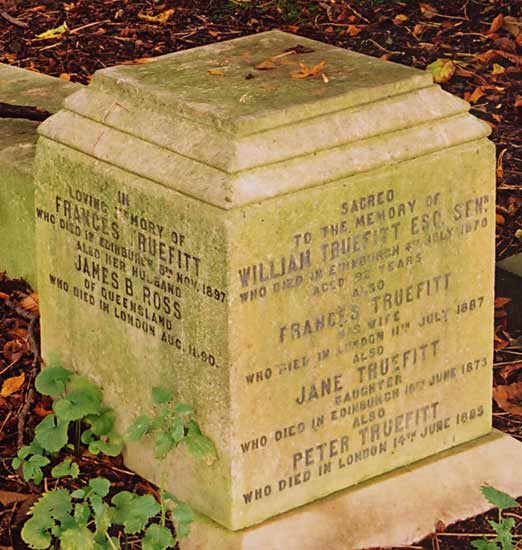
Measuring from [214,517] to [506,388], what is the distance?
56.4 inches

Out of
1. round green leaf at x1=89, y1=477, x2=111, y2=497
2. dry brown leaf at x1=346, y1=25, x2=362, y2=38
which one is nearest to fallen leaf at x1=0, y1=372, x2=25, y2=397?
round green leaf at x1=89, y1=477, x2=111, y2=497

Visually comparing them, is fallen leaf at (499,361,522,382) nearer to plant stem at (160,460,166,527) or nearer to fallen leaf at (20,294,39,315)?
plant stem at (160,460,166,527)

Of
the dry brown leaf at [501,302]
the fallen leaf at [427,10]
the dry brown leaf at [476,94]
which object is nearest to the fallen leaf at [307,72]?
the dry brown leaf at [501,302]

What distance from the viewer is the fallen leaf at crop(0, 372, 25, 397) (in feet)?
18.5

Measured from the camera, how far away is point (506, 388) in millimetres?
5824

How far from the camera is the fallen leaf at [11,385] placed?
222 inches

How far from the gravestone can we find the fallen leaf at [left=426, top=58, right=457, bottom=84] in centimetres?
292

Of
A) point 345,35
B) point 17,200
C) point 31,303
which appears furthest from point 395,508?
point 345,35

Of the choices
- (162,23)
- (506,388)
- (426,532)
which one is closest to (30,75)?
(162,23)

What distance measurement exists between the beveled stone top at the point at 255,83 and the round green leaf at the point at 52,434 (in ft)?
3.37

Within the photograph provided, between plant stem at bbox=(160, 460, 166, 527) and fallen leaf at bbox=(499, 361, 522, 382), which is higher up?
plant stem at bbox=(160, 460, 166, 527)

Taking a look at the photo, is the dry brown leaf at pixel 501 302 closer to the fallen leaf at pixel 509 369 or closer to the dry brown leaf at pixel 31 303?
the fallen leaf at pixel 509 369

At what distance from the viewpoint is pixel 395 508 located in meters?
5.04

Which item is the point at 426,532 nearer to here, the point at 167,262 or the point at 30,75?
the point at 167,262
